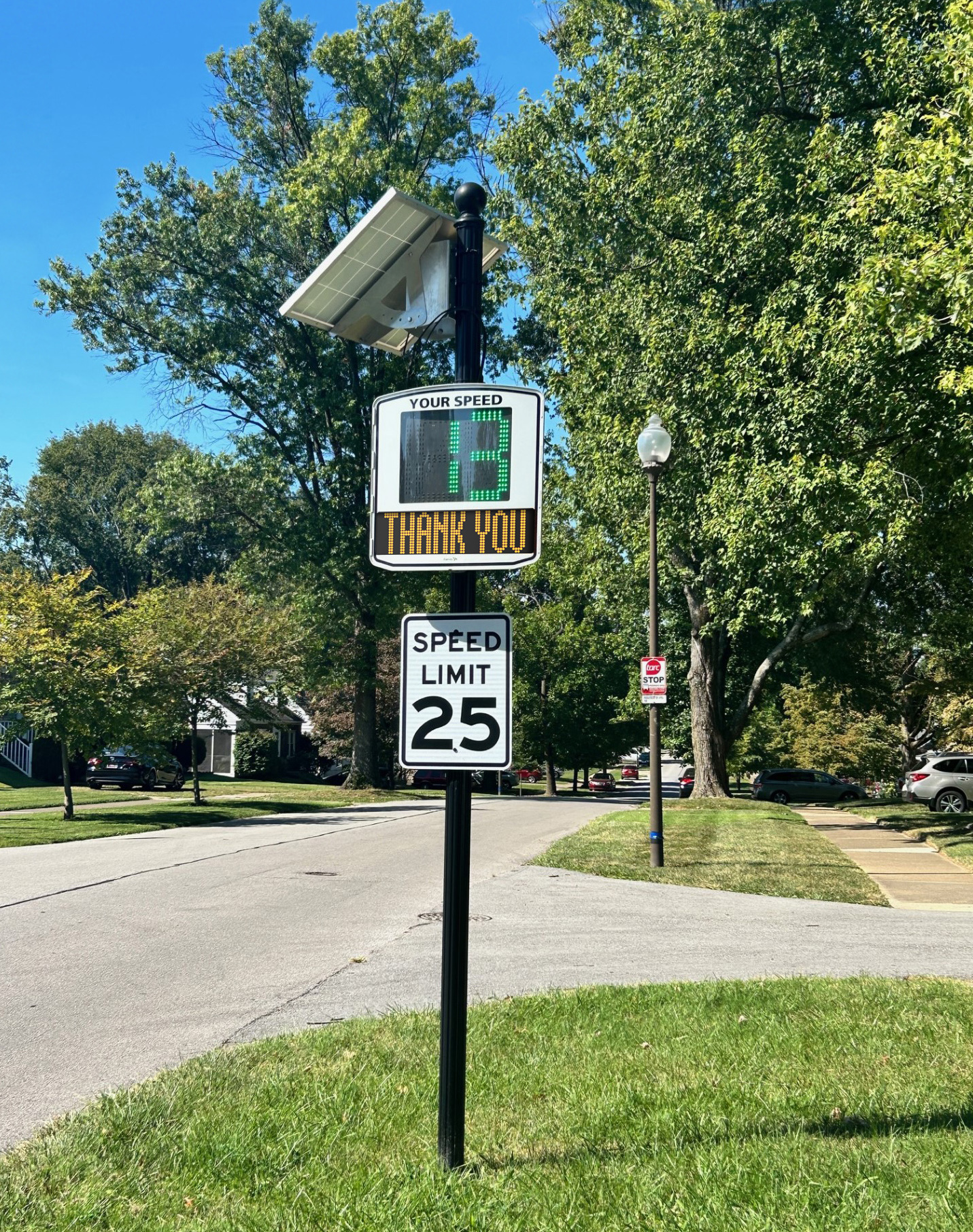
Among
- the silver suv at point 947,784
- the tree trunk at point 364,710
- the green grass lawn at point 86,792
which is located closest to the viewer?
the green grass lawn at point 86,792

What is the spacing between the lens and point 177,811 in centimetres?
2552

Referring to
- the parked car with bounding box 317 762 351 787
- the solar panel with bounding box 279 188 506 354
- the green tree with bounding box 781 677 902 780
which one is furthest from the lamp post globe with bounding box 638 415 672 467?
the parked car with bounding box 317 762 351 787

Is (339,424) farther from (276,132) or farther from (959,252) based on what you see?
(959,252)

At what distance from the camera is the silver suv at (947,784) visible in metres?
29.0

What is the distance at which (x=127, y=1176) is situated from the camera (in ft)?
13.1

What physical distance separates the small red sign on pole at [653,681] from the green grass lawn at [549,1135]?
851 cm

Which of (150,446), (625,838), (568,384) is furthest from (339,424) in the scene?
(150,446)

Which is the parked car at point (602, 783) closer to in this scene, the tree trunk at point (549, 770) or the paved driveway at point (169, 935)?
the tree trunk at point (549, 770)

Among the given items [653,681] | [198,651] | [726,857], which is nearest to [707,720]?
[198,651]

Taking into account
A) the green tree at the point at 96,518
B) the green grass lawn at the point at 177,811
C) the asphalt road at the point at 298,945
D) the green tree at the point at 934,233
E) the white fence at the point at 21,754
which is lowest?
the asphalt road at the point at 298,945

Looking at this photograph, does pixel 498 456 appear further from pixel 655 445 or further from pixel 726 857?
pixel 726 857

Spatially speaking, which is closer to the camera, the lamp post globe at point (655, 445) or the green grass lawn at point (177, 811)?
the lamp post globe at point (655, 445)

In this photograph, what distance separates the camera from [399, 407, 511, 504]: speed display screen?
4125 mm

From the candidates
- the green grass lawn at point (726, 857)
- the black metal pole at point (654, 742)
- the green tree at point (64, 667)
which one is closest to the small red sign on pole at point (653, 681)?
the black metal pole at point (654, 742)
